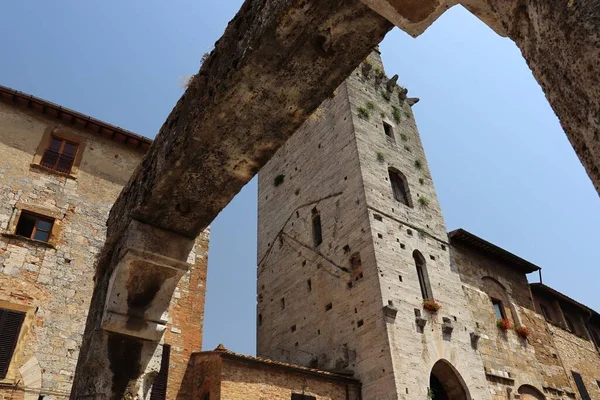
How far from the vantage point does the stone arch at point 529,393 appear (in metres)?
16.0

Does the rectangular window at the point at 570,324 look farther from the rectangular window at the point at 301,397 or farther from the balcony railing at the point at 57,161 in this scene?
the balcony railing at the point at 57,161

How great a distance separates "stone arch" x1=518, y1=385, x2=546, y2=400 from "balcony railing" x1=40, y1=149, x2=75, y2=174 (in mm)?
15715

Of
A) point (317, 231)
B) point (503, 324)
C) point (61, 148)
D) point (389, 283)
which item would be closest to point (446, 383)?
point (389, 283)

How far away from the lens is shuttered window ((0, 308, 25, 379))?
29.7ft

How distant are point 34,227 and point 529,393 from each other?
16.2 metres

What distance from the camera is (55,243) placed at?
35.0ft

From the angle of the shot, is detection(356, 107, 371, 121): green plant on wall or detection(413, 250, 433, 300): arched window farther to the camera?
detection(356, 107, 371, 121): green plant on wall

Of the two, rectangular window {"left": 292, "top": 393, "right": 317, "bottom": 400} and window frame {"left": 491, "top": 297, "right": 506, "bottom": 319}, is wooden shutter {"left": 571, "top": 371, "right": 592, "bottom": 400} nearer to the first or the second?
window frame {"left": 491, "top": 297, "right": 506, "bottom": 319}

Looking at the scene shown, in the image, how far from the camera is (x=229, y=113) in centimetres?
381

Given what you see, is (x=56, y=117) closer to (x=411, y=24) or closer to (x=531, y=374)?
(x=411, y=24)

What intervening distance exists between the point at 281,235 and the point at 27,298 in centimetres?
1068

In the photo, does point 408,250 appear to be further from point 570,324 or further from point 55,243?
point 570,324

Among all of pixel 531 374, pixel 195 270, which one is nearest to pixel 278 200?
pixel 195 270

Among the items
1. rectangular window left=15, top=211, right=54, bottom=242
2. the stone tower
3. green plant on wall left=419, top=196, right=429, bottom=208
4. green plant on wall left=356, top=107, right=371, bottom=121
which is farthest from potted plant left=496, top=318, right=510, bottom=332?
rectangular window left=15, top=211, right=54, bottom=242
